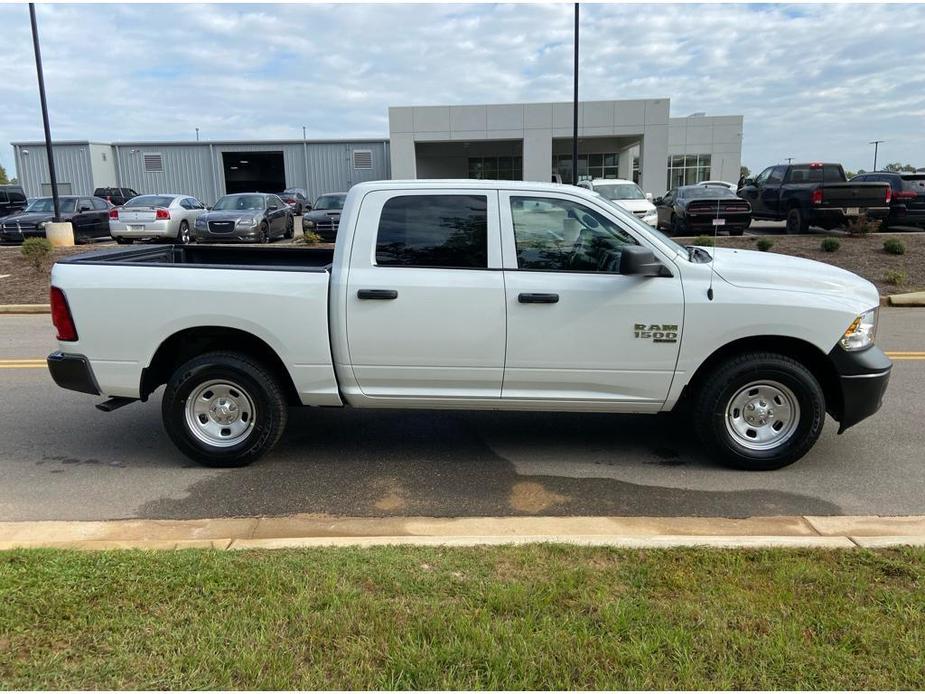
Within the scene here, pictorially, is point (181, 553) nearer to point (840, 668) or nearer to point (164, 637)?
point (164, 637)

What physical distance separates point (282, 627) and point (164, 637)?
442 mm

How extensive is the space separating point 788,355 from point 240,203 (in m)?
18.6

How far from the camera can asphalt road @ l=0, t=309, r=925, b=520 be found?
177 inches

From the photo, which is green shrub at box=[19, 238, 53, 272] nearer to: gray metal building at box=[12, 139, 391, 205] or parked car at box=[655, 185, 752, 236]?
parked car at box=[655, 185, 752, 236]

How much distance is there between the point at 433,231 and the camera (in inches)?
193

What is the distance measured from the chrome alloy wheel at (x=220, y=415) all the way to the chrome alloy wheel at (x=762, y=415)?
133 inches

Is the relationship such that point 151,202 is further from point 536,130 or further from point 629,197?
point 536,130

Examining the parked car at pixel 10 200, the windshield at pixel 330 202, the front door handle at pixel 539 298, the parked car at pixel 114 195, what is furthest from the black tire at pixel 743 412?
the parked car at pixel 114 195

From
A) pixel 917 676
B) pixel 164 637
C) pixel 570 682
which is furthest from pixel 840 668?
pixel 164 637

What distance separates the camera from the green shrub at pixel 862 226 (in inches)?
667

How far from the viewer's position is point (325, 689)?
8.11 ft

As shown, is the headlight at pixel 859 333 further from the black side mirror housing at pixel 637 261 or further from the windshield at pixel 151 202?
the windshield at pixel 151 202

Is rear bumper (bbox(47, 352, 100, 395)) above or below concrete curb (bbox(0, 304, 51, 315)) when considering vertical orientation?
above

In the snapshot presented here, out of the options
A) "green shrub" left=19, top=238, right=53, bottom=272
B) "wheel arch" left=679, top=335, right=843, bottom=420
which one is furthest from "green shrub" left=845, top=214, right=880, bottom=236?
"green shrub" left=19, top=238, right=53, bottom=272
